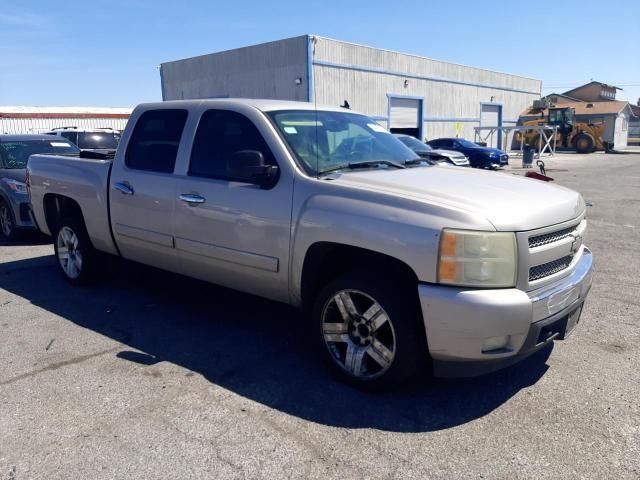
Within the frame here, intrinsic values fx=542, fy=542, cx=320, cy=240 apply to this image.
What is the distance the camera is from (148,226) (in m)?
4.82

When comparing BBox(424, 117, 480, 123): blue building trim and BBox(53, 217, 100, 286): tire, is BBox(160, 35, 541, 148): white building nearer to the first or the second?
BBox(424, 117, 480, 123): blue building trim

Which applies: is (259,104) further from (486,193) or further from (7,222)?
(7,222)

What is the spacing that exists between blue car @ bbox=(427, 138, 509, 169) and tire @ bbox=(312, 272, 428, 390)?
72.9ft

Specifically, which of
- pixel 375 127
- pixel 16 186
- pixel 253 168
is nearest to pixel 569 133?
pixel 16 186

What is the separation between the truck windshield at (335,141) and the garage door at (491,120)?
37.9 metres

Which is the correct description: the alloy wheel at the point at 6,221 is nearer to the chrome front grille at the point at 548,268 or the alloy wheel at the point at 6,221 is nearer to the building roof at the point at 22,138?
the building roof at the point at 22,138

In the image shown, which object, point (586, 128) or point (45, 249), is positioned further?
point (586, 128)

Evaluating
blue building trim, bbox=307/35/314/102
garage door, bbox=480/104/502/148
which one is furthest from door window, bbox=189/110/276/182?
garage door, bbox=480/104/502/148

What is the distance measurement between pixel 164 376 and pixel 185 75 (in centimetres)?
3120

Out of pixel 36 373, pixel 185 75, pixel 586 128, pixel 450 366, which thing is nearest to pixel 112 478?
pixel 36 373

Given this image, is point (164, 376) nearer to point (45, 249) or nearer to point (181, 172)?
point (181, 172)

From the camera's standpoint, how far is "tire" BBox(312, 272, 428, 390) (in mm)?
3322

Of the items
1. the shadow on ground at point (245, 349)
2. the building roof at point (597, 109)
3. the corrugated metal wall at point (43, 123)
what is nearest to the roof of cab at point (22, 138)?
the shadow on ground at point (245, 349)

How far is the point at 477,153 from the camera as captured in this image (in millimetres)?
25281
